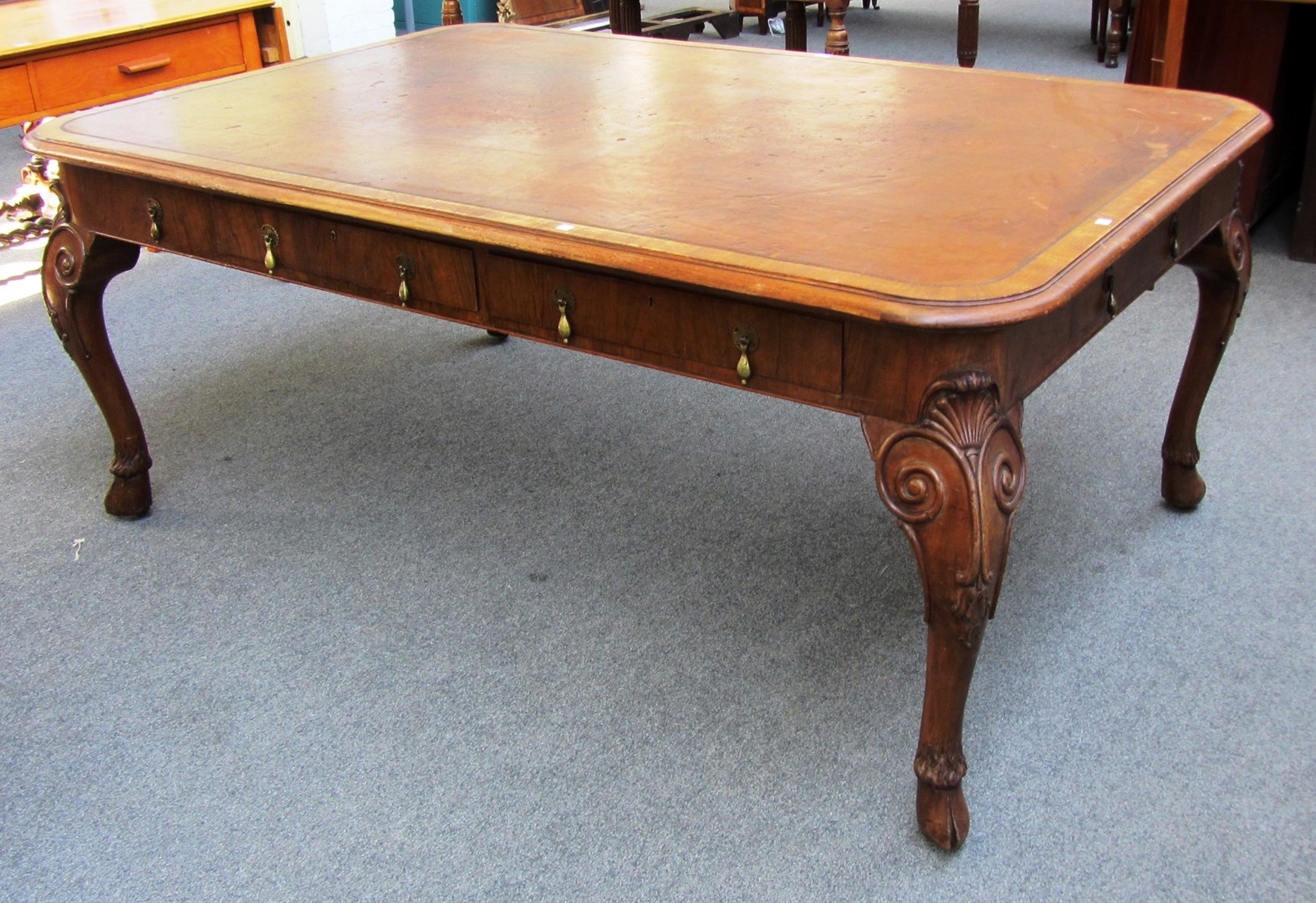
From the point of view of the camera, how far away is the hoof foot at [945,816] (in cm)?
163

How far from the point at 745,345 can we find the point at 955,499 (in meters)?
0.32

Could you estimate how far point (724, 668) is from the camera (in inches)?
78.8

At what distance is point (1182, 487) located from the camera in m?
2.31

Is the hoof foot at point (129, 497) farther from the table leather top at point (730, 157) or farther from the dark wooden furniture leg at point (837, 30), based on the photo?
the dark wooden furniture leg at point (837, 30)

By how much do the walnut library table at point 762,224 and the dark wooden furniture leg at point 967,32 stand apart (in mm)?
2126

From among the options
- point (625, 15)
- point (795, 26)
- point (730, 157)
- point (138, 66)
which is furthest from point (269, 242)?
point (625, 15)

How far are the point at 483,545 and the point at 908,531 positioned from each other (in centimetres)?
105

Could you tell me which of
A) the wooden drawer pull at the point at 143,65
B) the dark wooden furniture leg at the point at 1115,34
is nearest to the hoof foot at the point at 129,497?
the wooden drawer pull at the point at 143,65

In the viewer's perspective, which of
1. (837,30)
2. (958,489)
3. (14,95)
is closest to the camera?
(958,489)

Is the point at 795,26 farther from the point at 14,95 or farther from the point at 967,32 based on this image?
the point at 14,95

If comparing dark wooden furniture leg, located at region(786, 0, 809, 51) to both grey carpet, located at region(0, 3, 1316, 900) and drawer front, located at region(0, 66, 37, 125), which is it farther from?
drawer front, located at region(0, 66, 37, 125)

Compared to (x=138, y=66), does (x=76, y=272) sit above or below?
below

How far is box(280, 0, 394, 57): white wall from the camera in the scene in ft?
19.0

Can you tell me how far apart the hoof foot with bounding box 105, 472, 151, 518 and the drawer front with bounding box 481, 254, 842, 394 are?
103 centimetres
